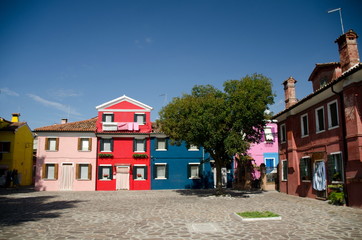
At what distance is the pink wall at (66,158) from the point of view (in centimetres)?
2905

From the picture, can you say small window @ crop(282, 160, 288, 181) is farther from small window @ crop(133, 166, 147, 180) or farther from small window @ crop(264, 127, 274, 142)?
small window @ crop(133, 166, 147, 180)

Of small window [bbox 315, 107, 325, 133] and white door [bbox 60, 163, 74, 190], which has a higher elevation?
small window [bbox 315, 107, 325, 133]

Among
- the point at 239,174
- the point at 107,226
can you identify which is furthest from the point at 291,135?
the point at 107,226

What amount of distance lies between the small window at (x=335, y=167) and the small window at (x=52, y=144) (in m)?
24.9

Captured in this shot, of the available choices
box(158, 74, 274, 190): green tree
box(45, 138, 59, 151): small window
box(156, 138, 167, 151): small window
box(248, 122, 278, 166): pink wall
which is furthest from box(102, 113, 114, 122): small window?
box(248, 122, 278, 166): pink wall

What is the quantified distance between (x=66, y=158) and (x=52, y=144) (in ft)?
6.93

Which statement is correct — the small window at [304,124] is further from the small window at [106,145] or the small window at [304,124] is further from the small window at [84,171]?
the small window at [84,171]

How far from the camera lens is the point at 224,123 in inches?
750

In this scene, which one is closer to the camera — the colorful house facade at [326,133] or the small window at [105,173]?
the colorful house facade at [326,133]

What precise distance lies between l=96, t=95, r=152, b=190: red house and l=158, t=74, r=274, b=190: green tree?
34.6ft

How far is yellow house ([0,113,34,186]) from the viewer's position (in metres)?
33.9

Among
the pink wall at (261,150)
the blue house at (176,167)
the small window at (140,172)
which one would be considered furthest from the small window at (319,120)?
the small window at (140,172)

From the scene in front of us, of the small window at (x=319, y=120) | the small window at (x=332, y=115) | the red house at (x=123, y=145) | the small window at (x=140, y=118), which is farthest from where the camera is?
the small window at (x=140, y=118)

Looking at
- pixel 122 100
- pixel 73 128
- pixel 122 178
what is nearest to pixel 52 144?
pixel 73 128
